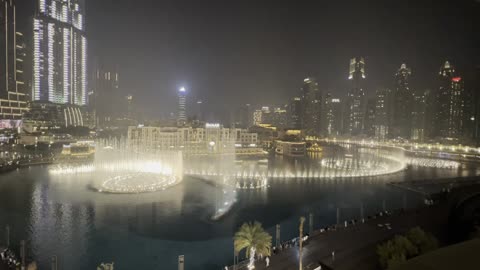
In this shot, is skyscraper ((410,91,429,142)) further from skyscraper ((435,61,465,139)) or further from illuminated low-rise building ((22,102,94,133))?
illuminated low-rise building ((22,102,94,133))

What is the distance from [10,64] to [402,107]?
4808 inches

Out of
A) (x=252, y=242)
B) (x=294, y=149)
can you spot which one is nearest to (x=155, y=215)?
(x=252, y=242)

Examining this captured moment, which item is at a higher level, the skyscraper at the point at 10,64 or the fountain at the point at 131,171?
the skyscraper at the point at 10,64

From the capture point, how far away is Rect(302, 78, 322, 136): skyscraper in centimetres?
13675

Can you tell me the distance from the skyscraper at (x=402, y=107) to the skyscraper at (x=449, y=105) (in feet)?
51.1

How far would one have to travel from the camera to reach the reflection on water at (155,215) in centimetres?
1769

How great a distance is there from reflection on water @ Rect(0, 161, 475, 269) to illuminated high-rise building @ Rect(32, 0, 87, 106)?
217 feet

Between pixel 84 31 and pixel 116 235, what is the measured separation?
350ft

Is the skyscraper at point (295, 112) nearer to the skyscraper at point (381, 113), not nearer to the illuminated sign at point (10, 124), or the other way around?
the skyscraper at point (381, 113)

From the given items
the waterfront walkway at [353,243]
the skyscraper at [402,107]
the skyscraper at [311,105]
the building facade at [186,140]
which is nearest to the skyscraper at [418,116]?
the skyscraper at [402,107]

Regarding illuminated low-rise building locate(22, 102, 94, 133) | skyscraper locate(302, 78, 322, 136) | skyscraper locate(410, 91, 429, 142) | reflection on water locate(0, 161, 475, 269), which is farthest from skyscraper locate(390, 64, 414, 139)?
illuminated low-rise building locate(22, 102, 94, 133)

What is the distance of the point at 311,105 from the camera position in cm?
13962

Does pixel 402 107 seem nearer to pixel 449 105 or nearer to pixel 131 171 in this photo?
pixel 449 105

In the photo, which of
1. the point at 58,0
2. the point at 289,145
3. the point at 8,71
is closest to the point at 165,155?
the point at 289,145
